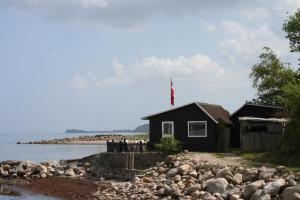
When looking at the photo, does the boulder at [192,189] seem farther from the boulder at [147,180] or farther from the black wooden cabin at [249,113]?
the black wooden cabin at [249,113]

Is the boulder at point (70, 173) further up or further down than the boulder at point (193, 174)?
further down

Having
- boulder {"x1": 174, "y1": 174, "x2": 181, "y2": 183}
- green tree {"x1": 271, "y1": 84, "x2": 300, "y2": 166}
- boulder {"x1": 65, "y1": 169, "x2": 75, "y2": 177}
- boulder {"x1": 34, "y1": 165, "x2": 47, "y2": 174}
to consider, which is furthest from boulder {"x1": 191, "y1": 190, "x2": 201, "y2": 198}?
boulder {"x1": 34, "y1": 165, "x2": 47, "y2": 174}

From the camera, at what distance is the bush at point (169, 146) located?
40562 millimetres

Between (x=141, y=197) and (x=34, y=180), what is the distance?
47.0 ft

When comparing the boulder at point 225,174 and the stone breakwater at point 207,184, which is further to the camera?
the boulder at point 225,174

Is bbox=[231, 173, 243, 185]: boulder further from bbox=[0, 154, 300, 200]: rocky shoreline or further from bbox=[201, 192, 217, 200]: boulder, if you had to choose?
bbox=[201, 192, 217, 200]: boulder

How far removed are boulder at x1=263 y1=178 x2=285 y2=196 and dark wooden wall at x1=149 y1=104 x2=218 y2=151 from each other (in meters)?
16.7

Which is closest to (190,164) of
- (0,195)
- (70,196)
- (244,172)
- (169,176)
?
(169,176)

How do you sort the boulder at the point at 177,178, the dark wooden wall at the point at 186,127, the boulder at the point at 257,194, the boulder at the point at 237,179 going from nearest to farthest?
the boulder at the point at 257,194 → the boulder at the point at 237,179 → the boulder at the point at 177,178 → the dark wooden wall at the point at 186,127

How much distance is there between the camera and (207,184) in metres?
28.8

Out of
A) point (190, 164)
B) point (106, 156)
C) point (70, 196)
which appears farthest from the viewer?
point (106, 156)

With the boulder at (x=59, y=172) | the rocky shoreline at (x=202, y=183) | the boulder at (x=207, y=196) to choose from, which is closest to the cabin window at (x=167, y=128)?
the rocky shoreline at (x=202, y=183)

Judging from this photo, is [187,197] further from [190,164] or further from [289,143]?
[289,143]

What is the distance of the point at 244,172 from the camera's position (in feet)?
99.0
